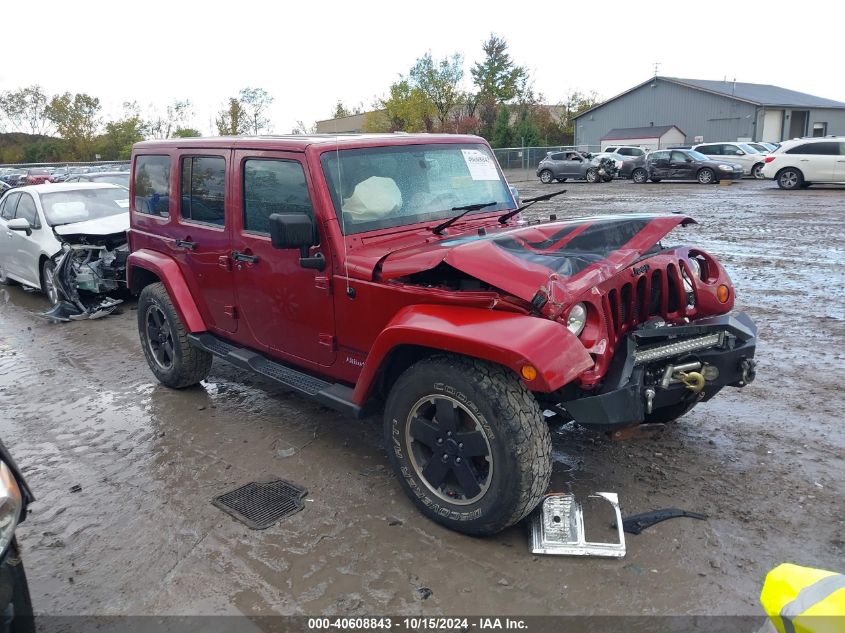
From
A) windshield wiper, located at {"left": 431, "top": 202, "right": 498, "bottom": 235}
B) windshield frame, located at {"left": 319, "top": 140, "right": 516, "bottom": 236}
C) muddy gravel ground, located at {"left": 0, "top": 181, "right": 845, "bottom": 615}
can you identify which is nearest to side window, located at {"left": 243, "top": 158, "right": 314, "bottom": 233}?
windshield frame, located at {"left": 319, "top": 140, "right": 516, "bottom": 236}

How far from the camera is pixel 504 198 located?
4656mm

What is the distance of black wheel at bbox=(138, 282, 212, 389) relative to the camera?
17.3 ft

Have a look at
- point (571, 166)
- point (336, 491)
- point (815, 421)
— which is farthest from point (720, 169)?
point (336, 491)

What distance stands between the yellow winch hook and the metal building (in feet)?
150

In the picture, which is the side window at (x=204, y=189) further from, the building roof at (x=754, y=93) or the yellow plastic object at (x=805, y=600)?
the building roof at (x=754, y=93)

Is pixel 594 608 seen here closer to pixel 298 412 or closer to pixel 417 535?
pixel 417 535

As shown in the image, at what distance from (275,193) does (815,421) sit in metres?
3.92

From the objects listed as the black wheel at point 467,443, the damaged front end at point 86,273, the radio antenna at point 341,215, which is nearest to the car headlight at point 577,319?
the black wheel at point 467,443

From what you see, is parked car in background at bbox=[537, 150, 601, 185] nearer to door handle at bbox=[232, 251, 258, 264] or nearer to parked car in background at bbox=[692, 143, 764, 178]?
parked car in background at bbox=[692, 143, 764, 178]

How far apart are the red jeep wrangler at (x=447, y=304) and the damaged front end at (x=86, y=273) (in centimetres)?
425

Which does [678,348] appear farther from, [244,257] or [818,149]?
[818,149]

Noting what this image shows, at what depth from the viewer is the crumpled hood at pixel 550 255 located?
300 centimetres

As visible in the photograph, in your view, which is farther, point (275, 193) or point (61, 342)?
point (61, 342)

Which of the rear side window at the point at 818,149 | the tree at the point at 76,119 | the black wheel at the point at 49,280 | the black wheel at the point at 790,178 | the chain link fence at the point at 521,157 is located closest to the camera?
the black wheel at the point at 49,280
